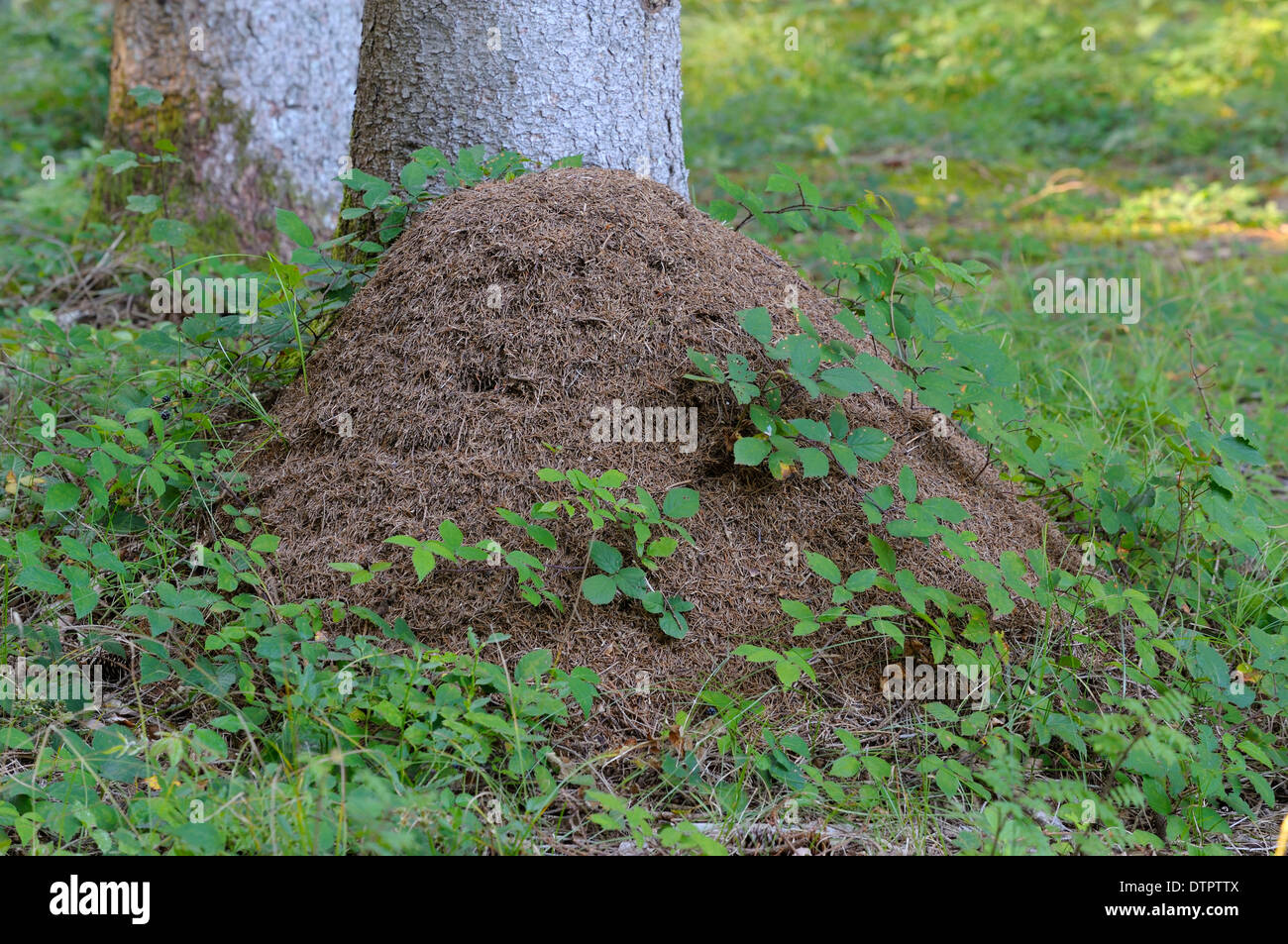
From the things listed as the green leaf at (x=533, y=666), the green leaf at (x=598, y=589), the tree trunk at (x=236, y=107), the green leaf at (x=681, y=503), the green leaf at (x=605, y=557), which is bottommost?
the green leaf at (x=533, y=666)

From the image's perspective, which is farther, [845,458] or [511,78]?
[511,78]

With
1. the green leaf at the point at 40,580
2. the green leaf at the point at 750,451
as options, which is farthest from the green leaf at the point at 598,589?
the green leaf at the point at 40,580

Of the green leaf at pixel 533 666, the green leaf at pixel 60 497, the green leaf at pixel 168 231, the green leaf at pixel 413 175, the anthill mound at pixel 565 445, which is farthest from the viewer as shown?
the green leaf at pixel 168 231

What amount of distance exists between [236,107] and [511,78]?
2120 millimetres

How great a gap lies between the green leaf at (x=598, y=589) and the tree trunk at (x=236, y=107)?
3.02 metres

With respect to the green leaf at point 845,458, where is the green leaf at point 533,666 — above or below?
below

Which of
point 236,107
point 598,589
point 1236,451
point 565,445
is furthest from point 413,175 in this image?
point 1236,451

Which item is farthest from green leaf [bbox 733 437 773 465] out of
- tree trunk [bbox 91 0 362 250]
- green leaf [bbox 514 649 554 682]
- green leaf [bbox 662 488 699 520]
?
tree trunk [bbox 91 0 362 250]

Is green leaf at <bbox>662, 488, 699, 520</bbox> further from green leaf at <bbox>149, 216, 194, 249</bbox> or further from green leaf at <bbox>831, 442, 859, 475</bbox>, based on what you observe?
green leaf at <bbox>149, 216, 194, 249</bbox>

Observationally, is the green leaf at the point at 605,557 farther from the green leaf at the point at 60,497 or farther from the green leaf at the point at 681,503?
the green leaf at the point at 60,497

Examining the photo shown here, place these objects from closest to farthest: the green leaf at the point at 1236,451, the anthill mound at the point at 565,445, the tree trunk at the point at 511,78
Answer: the anthill mound at the point at 565,445, the green leaf at the point at 1236,451, the tree trunk at the point at 511,78

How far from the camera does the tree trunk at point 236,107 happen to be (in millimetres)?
4488

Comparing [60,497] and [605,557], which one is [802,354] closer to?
[605,557]

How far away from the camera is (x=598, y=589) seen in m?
2.33
